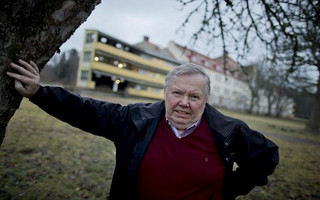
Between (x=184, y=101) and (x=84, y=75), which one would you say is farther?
(x=84, y=75)

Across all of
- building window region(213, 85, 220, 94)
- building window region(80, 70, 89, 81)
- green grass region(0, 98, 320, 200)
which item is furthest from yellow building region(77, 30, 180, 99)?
green grass region(0, 98, 320, 200)

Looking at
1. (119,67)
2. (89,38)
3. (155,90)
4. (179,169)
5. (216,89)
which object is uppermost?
(89,38)

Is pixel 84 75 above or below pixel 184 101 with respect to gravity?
above

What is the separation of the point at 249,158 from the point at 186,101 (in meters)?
0.88

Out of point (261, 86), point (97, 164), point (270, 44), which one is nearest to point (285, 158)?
point (270, 44)

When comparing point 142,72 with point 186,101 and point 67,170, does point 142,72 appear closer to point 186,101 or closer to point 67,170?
point 67,170

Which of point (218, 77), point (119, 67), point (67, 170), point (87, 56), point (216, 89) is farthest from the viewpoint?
point (218, 77)

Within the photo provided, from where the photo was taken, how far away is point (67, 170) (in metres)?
4.45

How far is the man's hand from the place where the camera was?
4.75ft

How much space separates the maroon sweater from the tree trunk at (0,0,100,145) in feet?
3.95

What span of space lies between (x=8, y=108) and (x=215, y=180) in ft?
6.19

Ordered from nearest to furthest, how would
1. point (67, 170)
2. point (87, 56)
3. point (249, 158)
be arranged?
point (249, 158) < point (67, 170) < point (87, 56)

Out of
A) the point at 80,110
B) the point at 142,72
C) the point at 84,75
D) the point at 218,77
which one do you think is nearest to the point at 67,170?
the point at 80,110

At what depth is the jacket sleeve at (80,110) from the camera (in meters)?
1.77
